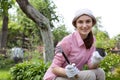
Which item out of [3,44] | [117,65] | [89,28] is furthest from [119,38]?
[89,28]

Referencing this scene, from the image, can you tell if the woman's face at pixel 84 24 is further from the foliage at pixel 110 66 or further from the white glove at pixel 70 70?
the foliage at pixel 110 66

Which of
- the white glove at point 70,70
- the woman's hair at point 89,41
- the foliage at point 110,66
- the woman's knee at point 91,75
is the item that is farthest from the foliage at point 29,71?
the white glove at point 70,70

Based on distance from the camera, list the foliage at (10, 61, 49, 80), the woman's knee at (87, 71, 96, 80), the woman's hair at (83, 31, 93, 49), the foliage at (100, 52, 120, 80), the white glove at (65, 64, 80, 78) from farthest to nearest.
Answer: the foliage at (100, 52, 120, 80) → the foliage at (10, 61, 49, 80) → the woman's hair at (83, 31, 93, 49) → the woman's knee at (87, 71, 96, 80) → the white glove at (65, 64, 80, 78)

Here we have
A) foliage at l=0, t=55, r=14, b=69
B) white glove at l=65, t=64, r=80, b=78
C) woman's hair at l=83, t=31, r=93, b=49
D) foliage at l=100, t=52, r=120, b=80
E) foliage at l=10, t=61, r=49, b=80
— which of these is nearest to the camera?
white glove at l=65, t=64, r=80, b=78

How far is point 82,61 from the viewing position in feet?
11.7

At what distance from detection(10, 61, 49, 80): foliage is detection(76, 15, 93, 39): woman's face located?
449 centimetres

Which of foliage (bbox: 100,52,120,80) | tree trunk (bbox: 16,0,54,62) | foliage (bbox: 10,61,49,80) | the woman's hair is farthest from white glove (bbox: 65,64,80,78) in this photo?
tree trunk (bbox: 16,0,54,62)

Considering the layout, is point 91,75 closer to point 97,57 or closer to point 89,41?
point 97,57

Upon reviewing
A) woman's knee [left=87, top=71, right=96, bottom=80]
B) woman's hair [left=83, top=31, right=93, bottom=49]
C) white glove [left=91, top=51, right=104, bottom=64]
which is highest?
woman's hair [left=83, top=31, right=93, bottom=49]

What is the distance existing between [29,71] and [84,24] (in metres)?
5.17

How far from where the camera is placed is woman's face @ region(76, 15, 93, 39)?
349cm

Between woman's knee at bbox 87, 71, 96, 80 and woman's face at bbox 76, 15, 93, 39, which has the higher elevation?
woman's face at bbox 76, 15, 93, 39

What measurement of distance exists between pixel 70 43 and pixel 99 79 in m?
0.43

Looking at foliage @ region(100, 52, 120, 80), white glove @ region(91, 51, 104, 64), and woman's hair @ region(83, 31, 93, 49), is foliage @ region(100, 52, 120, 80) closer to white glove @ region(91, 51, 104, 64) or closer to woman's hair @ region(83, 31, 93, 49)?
woman's hair @ region(83, 31, 93, 49)
